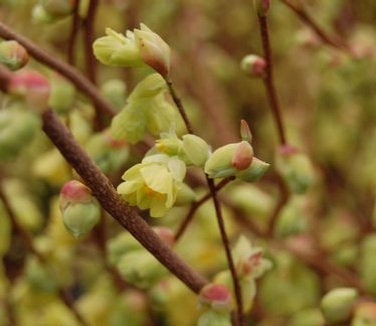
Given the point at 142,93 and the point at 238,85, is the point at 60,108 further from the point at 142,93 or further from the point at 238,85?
the point at 238,85

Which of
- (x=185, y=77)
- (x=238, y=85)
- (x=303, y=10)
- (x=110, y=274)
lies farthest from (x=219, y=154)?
(x=238, y=85)

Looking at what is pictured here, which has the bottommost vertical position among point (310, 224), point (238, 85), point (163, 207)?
point (310, 224)

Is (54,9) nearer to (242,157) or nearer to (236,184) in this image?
(242,157)

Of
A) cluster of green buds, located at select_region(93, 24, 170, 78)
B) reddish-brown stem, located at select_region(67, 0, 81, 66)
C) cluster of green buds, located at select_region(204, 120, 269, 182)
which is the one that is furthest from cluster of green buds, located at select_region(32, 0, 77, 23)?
cluster of green buds, located at select_region(204, 120, 269, 182)

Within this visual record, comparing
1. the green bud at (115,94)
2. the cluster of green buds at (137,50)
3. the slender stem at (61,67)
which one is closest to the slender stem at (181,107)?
the cluster of green buds at (137,50)

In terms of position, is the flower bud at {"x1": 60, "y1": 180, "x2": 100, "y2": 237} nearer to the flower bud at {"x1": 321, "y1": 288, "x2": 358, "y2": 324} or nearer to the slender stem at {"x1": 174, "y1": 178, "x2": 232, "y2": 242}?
the slender stem at {"x1": 174, "y1": 178, "x2": 232, "y2": 242}

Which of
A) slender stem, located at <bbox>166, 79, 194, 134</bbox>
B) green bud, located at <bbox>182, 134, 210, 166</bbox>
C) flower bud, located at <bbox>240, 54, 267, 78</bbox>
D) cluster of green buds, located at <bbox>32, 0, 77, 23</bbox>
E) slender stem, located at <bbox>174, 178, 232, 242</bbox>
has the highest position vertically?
cluster of green buds, located at <bbox>32, 0, 77, 23</bbox>
